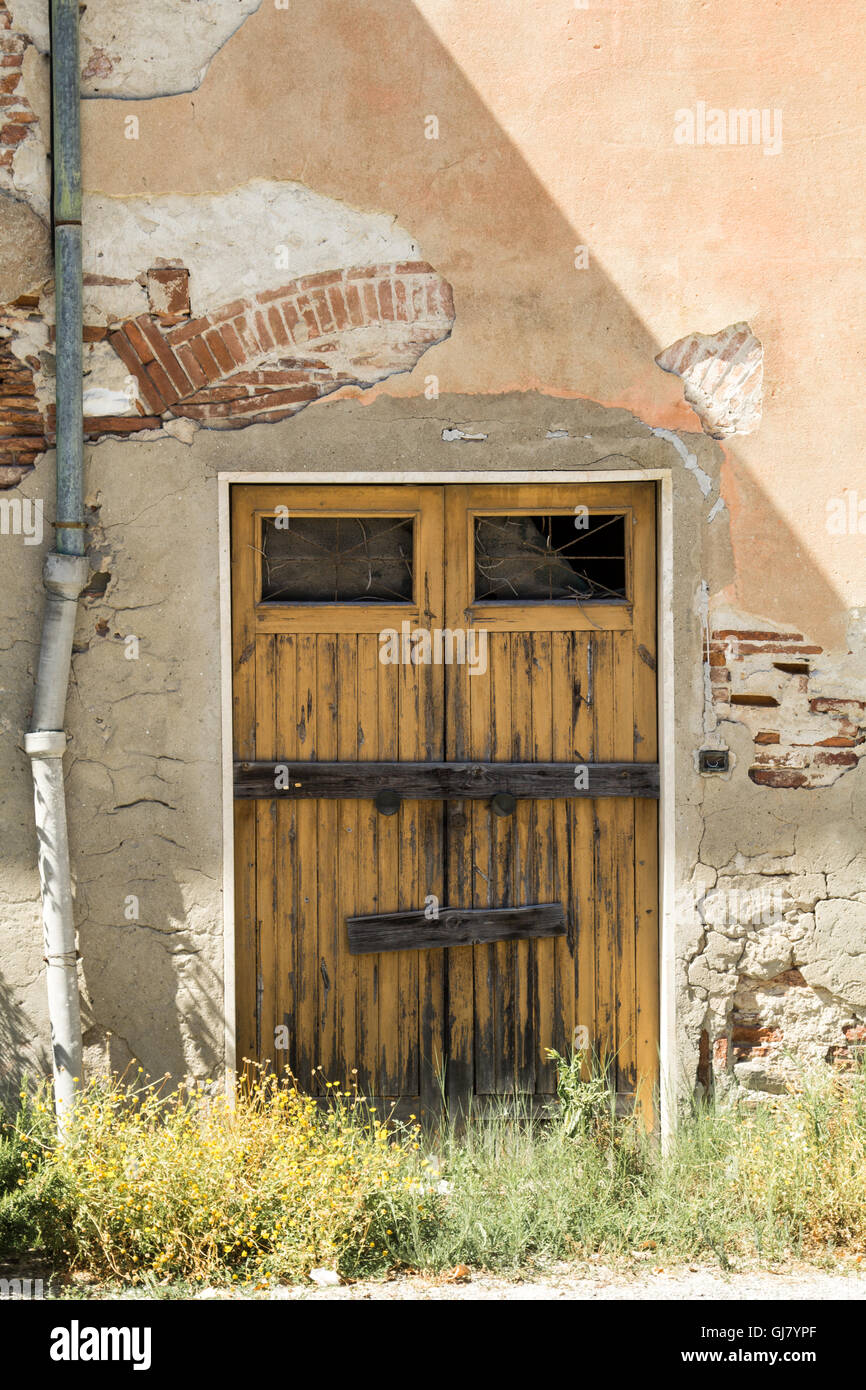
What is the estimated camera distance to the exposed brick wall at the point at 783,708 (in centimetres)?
409

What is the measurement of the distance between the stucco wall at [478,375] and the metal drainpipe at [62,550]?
0.26 feet

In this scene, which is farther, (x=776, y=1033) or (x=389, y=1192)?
(x=776, y=1033)

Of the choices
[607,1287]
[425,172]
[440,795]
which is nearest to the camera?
[607,1287]

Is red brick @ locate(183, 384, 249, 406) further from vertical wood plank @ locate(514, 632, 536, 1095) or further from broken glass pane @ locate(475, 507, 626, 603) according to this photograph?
vertical wood plank @ locate(514, 632, 536, 1095)

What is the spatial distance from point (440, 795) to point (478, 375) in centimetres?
151

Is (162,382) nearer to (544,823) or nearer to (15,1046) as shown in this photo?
(544,823)

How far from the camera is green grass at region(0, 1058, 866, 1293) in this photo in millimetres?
3287

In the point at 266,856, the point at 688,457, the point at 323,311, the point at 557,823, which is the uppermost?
the point at 323,311

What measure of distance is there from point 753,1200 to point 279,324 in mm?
3307

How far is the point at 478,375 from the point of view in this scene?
405cm

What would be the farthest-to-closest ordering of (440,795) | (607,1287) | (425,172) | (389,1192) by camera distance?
(440,795)
(425,172)
(389,1192)
(607,1287)

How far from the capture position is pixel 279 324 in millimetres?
4035

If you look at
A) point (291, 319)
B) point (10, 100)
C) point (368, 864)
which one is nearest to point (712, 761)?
point (368, 864)

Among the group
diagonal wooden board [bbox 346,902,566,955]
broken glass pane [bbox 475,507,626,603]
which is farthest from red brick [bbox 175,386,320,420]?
diagonal wooden board [bbox 346,902,566,955]
